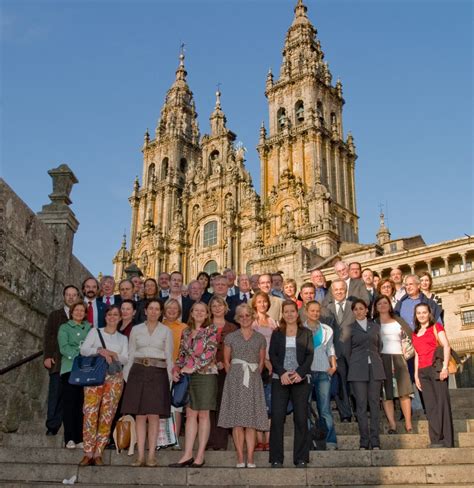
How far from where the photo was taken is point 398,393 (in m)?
6.93

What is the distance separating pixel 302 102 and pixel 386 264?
19.7m

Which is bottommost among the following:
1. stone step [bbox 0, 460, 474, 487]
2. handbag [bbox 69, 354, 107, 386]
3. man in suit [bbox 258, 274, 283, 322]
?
stone step [bbox 0, 460, 474, 487]

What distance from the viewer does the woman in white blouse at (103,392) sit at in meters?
5.83

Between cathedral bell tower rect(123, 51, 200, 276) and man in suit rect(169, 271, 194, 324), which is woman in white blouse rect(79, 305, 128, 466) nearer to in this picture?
man in suit rect(169, 271, 194, 324)

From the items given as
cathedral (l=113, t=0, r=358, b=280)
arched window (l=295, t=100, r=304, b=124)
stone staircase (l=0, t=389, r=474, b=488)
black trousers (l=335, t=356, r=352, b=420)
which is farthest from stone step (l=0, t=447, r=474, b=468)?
arched window (l=295, t=100, r=304, b=124)

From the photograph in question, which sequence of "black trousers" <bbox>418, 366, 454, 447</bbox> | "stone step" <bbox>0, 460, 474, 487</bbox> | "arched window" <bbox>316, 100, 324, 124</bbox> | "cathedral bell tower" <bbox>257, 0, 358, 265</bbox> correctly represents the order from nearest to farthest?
"stone step" <bbox>0, 460, 474, 487</bbox>
"black trousers" <bbox>418, 366, 454, 447</bbox>
"cathedral bell tower" <bbox>257, 0, 358, 265</bbox>
"arched window" <bbox>316, 100, 324, 124</bbox>

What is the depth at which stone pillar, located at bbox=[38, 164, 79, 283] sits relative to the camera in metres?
9.12

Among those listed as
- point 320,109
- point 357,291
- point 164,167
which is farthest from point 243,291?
point 164,167

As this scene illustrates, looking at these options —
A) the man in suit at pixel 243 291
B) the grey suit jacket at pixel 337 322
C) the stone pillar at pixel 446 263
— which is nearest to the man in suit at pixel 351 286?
the grey suit jacket at pixel 337 322

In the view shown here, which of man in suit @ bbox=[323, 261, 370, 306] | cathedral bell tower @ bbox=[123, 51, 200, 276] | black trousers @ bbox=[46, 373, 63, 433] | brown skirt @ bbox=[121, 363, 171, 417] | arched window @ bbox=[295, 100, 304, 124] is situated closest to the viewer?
brown skirt @ bbox=[121, 363, 171, 417]

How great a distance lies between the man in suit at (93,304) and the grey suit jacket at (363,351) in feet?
11.0

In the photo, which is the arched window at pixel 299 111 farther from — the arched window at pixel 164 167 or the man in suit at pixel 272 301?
the man in suit at pixel 272 301

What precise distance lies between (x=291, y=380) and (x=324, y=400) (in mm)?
835

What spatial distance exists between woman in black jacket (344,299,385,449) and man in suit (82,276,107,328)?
3343 millimetres
